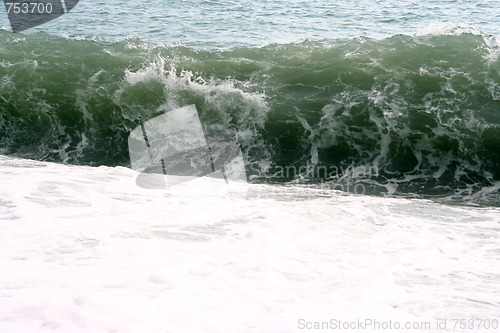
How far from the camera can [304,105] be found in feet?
26.3

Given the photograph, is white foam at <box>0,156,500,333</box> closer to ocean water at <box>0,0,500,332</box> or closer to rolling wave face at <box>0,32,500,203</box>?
ocean water at <box>0,0,500,332</box>

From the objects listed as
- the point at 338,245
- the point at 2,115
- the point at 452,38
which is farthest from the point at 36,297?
the point at 452,38

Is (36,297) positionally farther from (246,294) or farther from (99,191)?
(99,191)

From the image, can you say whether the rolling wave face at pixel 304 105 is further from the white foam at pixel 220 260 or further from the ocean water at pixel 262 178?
the white foam at pixel 220 260

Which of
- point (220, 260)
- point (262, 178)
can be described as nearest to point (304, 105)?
point (262, 178)

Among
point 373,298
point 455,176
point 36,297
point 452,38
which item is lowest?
point 455,176

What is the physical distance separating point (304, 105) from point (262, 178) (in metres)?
1.91

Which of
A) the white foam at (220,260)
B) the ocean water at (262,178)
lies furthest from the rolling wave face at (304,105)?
the white foam at (220,260)

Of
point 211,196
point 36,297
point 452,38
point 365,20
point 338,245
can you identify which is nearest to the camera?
point 36,297

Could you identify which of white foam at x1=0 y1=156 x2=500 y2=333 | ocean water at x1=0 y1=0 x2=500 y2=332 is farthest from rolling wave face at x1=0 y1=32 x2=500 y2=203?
white foam at x1=0 y1=156 x2=500 y2=333

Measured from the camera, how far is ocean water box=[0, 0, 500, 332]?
9.25ft

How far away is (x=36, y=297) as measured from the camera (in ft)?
8.61

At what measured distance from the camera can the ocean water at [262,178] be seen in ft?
9.25

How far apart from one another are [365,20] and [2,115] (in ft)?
30.7
